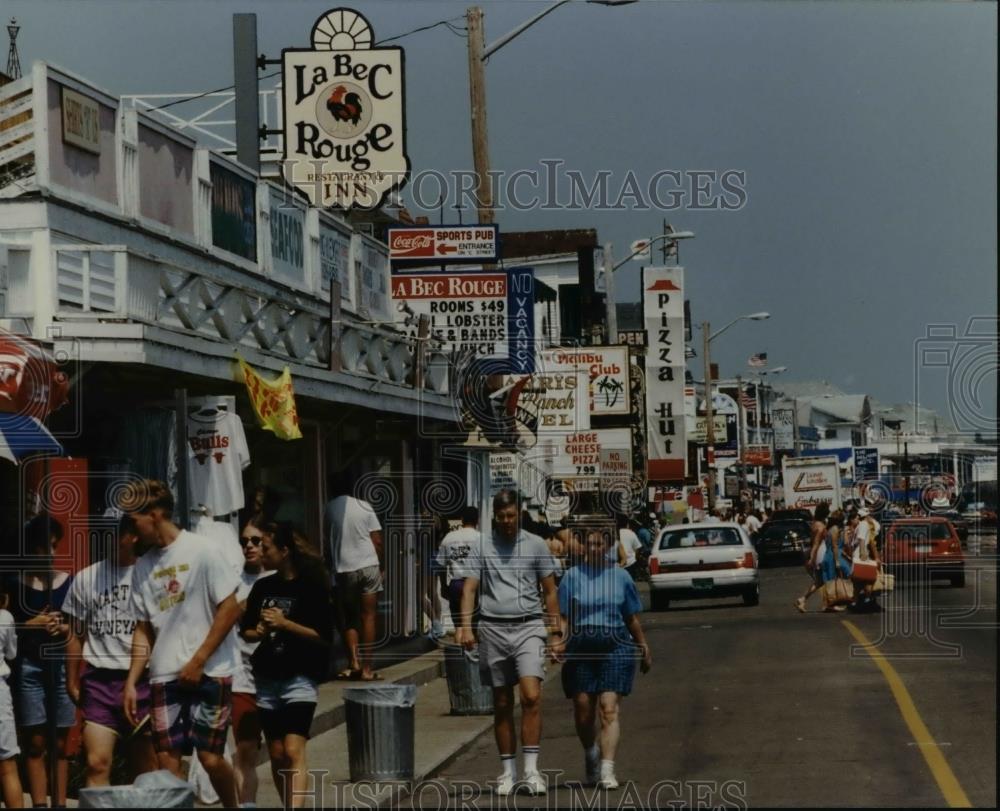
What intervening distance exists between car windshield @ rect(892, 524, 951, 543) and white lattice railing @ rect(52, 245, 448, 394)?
70.8ft

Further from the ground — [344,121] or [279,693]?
[344,121]

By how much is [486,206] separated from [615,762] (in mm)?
13177

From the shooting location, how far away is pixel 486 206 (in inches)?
1012

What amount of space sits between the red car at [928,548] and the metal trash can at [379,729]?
29171 mm

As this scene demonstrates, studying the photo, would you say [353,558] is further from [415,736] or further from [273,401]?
[273,401]

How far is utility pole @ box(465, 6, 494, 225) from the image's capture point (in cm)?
2584

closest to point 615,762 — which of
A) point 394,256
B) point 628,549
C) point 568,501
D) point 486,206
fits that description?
point 394,256

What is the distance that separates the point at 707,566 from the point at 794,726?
1899cm

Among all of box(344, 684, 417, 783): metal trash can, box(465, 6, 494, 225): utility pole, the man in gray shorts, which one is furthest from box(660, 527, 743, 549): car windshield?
box(344, 684, 417, 783): metal trash can

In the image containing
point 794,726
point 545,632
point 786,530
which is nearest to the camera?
point 545,632

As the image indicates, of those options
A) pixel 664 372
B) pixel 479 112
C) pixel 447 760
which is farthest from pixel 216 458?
pixel 664 372

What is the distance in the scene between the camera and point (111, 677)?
10.1 meters

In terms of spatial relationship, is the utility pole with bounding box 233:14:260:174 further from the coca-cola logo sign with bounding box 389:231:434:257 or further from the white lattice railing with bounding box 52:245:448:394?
the white lattice railing with bounding box 52:245:448:394

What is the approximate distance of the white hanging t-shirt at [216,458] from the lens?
14539 millimetres
